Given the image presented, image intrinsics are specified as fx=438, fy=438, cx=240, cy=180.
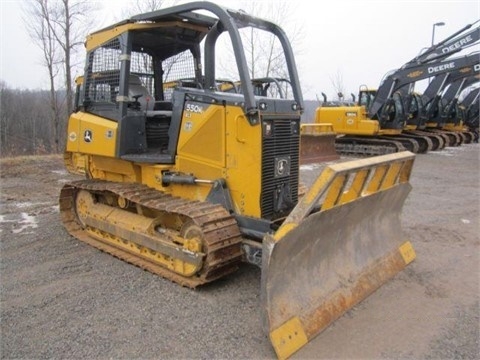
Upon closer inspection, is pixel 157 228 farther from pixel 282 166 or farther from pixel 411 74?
pixel 411 74

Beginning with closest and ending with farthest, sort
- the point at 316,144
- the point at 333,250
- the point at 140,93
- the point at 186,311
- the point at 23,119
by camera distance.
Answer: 1. the point at 186,311
2. the point at 333,250
3. the point at 140,93
4. the point at 316,144
5. the point at 23,119

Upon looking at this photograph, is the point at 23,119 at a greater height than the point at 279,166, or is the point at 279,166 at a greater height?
the point at 23,119

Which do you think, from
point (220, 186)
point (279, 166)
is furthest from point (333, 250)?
point (220, 186)

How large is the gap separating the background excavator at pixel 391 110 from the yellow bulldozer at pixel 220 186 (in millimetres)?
11659

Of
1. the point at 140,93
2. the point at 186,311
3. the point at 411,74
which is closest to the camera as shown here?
the point at 186,311

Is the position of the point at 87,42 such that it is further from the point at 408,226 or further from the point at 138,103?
the point at 408,226

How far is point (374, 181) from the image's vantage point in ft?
14.0

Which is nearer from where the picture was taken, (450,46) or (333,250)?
(333,250)

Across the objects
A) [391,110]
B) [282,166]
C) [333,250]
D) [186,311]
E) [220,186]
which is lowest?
[186,311]

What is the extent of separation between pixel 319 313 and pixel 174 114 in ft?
8.24

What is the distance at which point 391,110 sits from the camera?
16.2 metres

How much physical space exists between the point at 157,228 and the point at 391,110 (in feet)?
44.2

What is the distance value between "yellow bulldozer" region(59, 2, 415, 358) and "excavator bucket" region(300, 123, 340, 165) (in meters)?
8.24

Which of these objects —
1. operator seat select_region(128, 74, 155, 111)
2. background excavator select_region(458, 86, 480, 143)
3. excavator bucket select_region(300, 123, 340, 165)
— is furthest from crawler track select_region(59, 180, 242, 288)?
background excavator select_region(458, 86, 480, 143)
